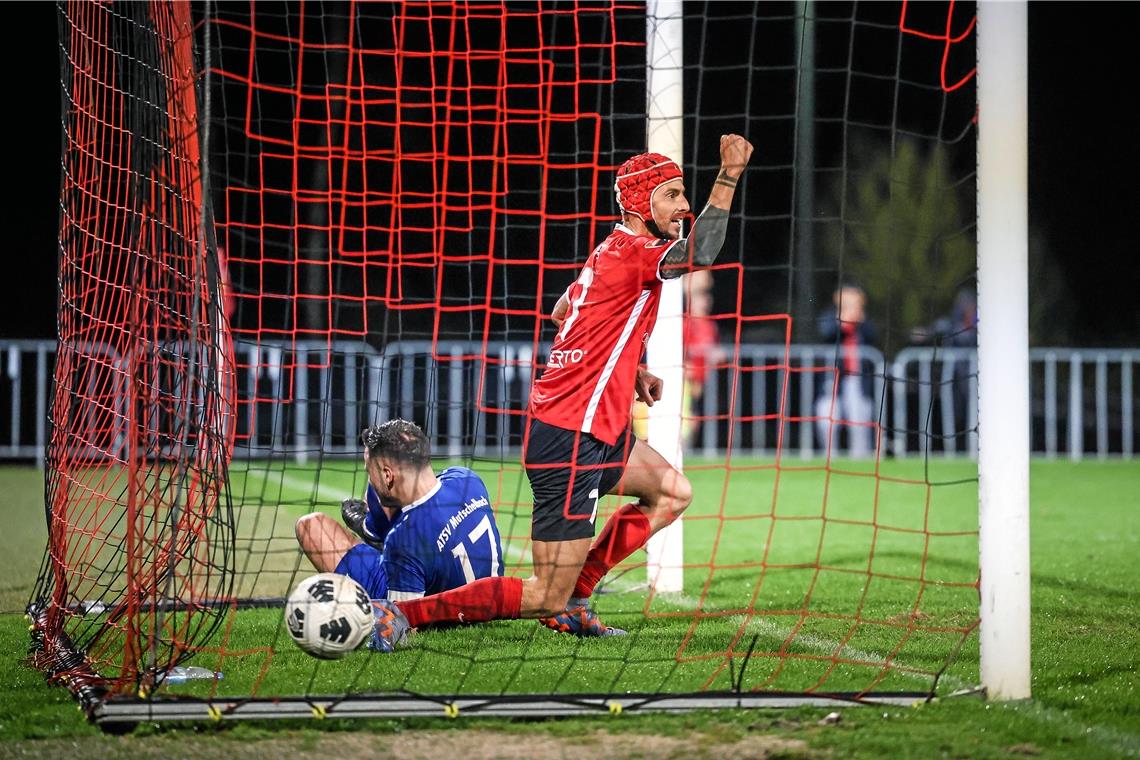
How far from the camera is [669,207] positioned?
4.88m

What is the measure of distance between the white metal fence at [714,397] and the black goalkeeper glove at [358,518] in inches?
319

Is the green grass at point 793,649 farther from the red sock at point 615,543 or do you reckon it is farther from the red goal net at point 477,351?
the red sock at point 615,543

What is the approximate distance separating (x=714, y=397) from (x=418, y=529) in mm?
12084

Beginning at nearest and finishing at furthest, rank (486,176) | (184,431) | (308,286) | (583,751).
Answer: (583,751), (184,431), (486,176), (308,286)

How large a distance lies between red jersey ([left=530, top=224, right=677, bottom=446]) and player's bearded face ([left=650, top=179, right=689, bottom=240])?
14 cm

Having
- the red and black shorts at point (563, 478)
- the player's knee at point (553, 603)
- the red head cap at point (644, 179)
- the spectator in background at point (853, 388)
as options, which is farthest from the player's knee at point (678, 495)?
the spectator in background at point (853, 388)

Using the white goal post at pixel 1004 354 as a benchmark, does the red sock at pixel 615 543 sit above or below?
below

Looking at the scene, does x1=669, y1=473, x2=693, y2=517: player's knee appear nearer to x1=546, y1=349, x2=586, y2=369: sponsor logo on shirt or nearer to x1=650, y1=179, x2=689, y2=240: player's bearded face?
x1=546, y1=349, x2=586, y2=369: sponsor logo on shirt

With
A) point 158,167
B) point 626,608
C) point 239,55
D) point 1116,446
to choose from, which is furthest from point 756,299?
point 158,167

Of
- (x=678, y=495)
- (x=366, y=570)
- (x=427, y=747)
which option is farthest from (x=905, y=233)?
(x=427, y=747)

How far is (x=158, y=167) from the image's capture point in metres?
4.57

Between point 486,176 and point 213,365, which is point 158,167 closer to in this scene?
point 213,365

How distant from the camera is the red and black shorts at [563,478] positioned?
478 cm

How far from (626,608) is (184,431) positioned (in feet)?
8.23
